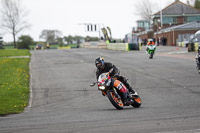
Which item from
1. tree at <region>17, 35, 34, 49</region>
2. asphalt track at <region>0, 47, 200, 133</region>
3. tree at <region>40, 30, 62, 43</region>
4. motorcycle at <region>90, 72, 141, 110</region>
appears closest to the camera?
asphalt track at <region>0, 47, 200, 133</region>

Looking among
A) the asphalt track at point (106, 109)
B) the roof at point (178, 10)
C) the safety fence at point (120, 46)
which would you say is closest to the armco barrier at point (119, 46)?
the safety fence at point (120, 46)

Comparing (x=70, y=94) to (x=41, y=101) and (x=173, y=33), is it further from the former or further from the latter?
(x=173, y=33)

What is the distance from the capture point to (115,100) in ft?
34.5

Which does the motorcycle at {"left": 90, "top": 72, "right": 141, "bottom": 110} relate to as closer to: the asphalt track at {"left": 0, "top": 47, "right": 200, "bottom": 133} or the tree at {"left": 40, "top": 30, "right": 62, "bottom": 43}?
the asphalt track at {"left": 0, "top": 47, "right": 200, "bottom": 133}

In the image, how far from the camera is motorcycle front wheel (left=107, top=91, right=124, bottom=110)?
10.4 m

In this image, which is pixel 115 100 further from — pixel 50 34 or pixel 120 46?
pixel 50 34

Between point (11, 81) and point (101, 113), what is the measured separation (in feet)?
34.3

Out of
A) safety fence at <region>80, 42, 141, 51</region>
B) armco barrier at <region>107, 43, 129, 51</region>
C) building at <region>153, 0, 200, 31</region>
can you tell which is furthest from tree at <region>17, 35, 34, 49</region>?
armco barrier at <region>107, 43, 129, 51</region>

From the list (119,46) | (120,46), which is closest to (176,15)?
(119,46)

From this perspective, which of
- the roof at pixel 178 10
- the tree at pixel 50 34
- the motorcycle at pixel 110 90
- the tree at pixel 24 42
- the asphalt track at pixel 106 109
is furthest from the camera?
the tree at pixel 50 34

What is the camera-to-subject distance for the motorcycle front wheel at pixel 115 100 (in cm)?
1036

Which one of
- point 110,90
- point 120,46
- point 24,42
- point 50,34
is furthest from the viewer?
point 50,34

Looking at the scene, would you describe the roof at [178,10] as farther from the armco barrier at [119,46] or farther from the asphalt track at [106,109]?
the asphalt track at [106,109]

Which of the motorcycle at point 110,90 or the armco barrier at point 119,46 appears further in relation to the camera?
the armco barrier at point 119,46
